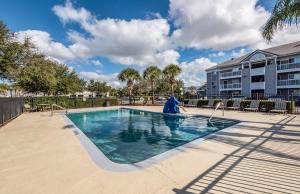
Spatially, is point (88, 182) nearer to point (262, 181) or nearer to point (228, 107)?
point (262, 181)

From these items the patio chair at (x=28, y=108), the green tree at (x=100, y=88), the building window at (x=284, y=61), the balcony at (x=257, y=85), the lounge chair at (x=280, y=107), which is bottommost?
the patio chair at (x=28, y=108)

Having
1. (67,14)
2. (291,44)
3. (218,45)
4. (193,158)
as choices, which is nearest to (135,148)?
(193,158)

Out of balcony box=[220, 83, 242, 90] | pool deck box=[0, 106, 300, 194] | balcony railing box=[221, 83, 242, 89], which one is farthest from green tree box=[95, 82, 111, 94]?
pool deck box=[0, 106, 300, 194]

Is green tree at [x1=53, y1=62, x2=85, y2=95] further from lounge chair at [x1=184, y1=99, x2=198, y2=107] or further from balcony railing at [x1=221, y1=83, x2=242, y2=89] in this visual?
balcony railing at [x1=221, y1=83, x2=242, y2=89]

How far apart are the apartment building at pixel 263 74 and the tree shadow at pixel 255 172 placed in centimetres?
2398

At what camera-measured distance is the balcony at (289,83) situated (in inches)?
1061

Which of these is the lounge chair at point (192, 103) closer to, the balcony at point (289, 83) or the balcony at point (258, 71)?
the balcony at point (289, 83)

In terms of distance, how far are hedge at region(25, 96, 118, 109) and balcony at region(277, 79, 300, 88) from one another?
2451 centimetres

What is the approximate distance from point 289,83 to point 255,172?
3005cm

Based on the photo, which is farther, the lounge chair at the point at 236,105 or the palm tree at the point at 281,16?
the lounge chair at the point at 236,105

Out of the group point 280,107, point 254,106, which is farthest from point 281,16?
point 254,106

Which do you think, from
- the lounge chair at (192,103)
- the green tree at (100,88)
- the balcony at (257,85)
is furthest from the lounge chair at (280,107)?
the green tree at (100,88)

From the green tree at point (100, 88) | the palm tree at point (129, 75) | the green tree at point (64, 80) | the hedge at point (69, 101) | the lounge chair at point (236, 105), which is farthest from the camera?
the green tree at point (100, 88)

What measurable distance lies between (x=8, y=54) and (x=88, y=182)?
48.6 feet
